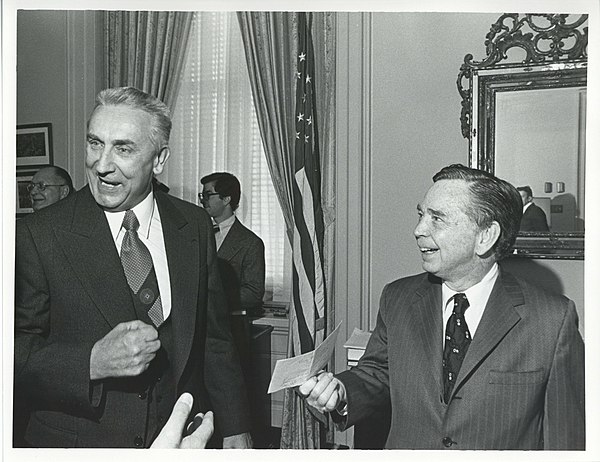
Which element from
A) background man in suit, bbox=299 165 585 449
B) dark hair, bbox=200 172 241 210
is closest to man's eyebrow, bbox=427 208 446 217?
background man in suit, bbox=299 165 585 449

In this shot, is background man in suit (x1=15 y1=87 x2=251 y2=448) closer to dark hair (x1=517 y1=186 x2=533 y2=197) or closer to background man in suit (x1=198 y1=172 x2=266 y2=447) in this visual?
background man in suit (x1=198 y1=172 x2=266 y2=447)

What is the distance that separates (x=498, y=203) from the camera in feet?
6.10

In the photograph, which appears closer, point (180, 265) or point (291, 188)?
point (180, 265)

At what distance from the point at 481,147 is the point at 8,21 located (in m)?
1.46

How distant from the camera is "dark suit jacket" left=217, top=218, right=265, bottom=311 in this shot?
1974 mm

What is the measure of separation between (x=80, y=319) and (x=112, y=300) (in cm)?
10

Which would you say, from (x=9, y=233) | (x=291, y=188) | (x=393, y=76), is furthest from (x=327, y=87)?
(x=9, y=233)

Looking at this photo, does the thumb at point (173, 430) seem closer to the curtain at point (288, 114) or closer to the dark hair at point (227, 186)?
the curtain at point (288, 114)

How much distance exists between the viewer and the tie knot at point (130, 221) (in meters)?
1.88

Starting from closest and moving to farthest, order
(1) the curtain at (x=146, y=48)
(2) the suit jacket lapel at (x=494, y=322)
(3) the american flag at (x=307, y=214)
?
1. (2) the suit jacket lapel at (x=494, y=322)
2. (1) the curtain at (x=146, y=48)
3. (3) the american flag at (x=307, y=214)

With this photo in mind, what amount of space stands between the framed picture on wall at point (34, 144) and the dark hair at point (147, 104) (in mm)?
177

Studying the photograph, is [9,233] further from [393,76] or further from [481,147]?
[481,147]

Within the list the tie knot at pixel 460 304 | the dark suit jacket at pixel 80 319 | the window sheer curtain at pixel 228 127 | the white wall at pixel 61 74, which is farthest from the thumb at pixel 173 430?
the tie knot at pixel 460 304

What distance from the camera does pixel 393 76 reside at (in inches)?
79.0
